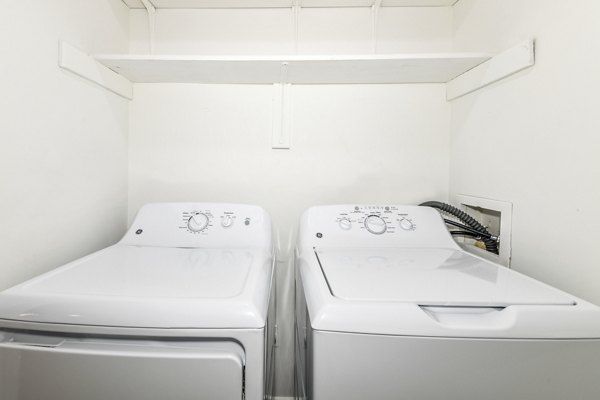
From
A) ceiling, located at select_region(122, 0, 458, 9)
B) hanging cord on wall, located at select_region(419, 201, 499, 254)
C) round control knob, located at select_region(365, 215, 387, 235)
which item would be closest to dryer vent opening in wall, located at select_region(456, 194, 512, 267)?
hanging cord on wall, located at select_region(419, 201, 499, 254)

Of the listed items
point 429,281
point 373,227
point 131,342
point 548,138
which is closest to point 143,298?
point 131,342

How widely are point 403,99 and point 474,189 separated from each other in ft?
1.77

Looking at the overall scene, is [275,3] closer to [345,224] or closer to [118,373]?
[345,224]

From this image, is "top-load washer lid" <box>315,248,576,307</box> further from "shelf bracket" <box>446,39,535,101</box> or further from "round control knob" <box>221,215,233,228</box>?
"shelf bracket" <box>446,39,535,101</box>

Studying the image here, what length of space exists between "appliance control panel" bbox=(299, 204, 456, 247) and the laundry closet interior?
0.23 m

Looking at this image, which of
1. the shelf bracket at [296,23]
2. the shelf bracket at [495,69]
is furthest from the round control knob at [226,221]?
the shelf bracket at [495,69]

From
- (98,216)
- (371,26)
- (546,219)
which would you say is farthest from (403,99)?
(98,216)

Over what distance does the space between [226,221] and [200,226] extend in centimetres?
10

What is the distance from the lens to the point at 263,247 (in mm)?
1054

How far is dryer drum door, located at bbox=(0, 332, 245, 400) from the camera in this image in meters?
0.52

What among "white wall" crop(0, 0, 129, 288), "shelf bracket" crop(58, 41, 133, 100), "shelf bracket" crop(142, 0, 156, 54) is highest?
"shelf bracket" crop(142, 0, 156, 54)

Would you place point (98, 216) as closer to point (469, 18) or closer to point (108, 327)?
point (108, 327)

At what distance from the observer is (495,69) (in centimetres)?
100

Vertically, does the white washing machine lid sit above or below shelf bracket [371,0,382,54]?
below
